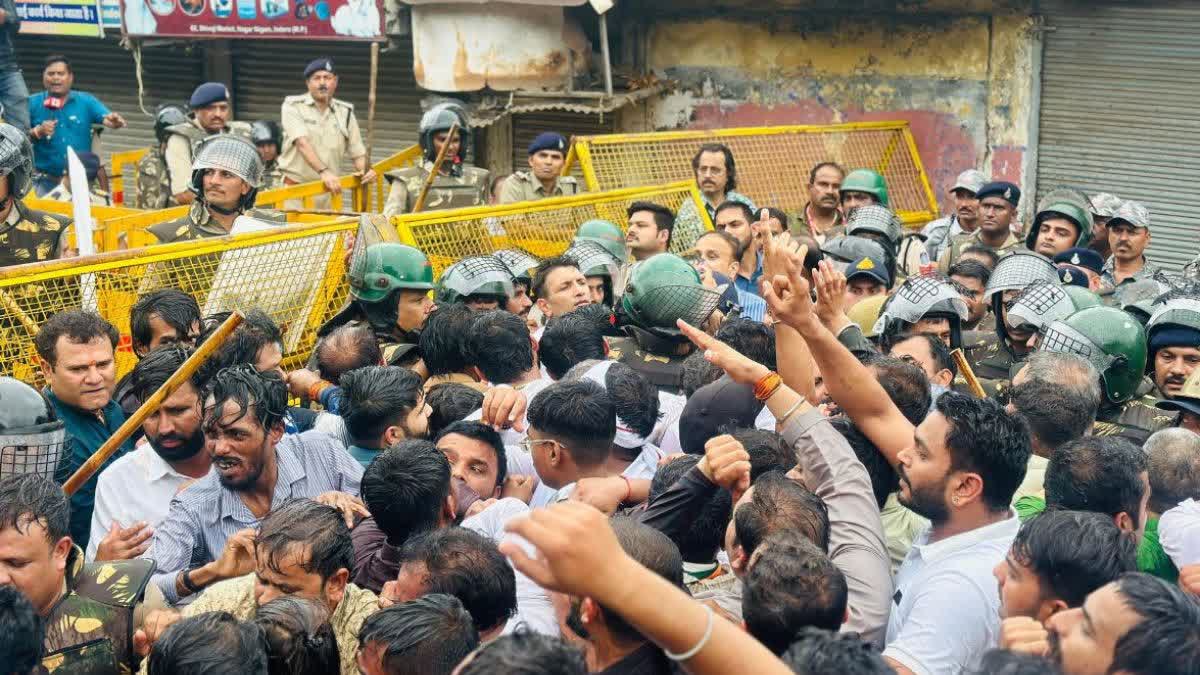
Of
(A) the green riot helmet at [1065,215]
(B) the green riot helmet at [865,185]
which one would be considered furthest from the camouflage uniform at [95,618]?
(B) the green riot helmet at [865,185]

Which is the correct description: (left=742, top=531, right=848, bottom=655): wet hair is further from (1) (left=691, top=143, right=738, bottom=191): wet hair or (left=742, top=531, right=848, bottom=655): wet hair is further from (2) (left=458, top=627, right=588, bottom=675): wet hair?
(1) (left=691, top=143, right=738, bottom=191): wet hair

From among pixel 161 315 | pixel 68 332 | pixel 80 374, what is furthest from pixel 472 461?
pixel 161 315

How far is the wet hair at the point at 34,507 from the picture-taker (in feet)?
13.8

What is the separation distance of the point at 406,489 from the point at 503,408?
0.93 meters

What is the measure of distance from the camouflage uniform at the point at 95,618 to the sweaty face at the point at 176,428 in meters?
1.04

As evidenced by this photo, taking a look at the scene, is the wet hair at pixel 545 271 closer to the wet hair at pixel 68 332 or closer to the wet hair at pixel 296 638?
the wet hair at pixel 68 332

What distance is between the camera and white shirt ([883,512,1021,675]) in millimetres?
3875

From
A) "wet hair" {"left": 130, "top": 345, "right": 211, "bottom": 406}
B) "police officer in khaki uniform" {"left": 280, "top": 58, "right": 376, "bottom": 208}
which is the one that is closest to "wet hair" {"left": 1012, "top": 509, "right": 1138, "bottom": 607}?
"wet hair" {"left": 130, "top": 345, "right": 211, "bottom": 406}

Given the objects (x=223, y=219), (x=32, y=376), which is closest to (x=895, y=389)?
(x=32, y=376)

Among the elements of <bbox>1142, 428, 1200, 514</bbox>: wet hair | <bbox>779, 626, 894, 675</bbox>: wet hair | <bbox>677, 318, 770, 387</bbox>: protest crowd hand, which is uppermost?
<bbox>677, 318, 770, 387</bbox>: protest crowd hand

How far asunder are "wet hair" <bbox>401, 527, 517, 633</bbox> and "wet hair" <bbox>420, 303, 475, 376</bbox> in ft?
7.18

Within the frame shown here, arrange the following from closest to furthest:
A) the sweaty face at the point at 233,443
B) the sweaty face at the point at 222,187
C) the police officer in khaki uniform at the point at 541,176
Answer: the sweaty face at the point at 233,443, the sweaty face at the point at 222,187, the police officer in khaki uniform at the point at 541,176

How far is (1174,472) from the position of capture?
497 centimetres

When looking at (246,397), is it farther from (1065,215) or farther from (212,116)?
(212,116)
